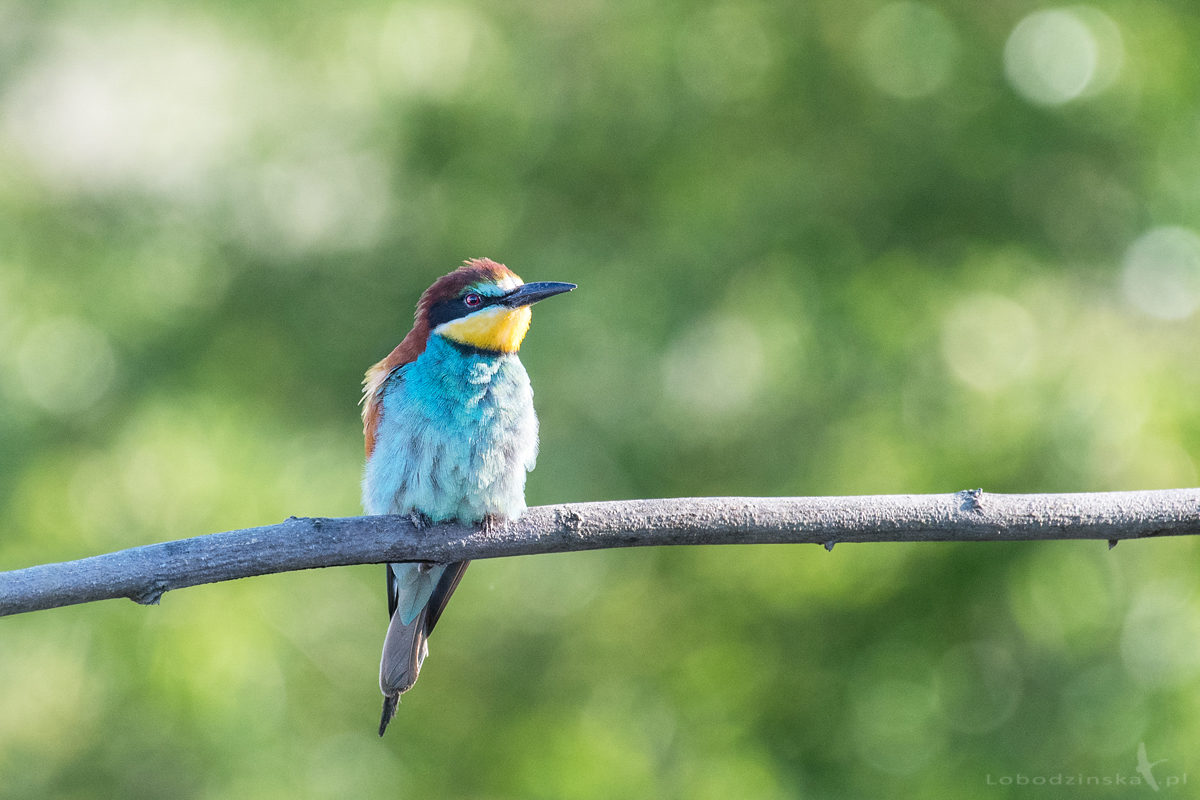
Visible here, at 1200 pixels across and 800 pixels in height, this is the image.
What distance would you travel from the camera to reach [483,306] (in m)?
1.96

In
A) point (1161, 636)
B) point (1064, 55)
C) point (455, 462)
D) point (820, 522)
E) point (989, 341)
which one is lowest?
point (1161, 636)

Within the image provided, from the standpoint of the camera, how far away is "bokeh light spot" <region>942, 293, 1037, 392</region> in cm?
280

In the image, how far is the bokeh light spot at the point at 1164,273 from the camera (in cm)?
288

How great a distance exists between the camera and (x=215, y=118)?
3.25 meters

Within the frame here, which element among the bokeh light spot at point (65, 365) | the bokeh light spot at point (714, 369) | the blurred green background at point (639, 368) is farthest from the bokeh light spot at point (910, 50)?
the bokeh light spot at point (65, 365)

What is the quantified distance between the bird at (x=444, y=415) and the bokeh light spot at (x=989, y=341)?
54.6 inches

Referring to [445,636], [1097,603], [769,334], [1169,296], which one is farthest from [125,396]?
[1169,296]

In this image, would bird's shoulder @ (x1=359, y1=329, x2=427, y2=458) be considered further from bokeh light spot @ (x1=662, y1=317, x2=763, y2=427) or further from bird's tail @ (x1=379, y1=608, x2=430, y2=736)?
bokeh light spot @ (x1=662, y1=317, x2=763, y2=427)

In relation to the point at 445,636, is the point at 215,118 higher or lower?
higher

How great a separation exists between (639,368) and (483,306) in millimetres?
1086

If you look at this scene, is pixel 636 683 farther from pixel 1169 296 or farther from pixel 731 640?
pixel 1169 296

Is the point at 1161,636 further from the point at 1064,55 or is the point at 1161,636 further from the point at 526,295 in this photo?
the point at 526,295

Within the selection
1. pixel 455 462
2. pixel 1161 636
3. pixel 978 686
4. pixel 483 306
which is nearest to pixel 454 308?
pixel 483 306

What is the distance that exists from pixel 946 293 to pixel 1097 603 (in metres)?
0.92
